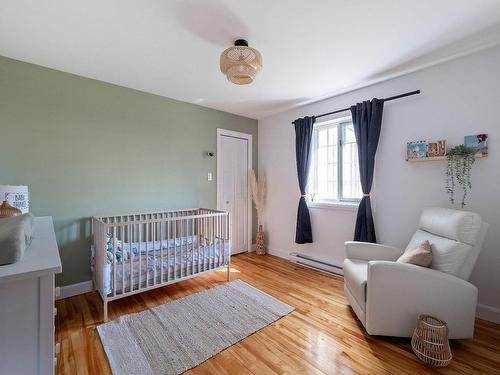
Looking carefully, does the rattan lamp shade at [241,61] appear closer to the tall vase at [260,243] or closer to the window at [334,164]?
the window at [334,164]

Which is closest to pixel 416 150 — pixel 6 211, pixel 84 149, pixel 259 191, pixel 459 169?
pixel 459 169

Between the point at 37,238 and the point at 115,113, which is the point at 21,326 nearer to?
the point at 37,238

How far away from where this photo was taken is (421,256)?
1850 mm

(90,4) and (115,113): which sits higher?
(90,4)

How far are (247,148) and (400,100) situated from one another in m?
2.35

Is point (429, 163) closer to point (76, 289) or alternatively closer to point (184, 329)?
point (184, 329)

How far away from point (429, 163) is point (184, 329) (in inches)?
110

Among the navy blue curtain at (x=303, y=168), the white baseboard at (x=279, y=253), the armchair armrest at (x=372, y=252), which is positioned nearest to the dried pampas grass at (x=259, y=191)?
the white baseboard at (x=279, y=253)

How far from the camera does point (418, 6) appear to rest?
1.60 metres

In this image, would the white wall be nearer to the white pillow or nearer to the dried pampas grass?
the white pillow

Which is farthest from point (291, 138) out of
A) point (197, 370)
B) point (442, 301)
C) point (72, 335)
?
point (72, 335)

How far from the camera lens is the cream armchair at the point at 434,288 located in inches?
67.6

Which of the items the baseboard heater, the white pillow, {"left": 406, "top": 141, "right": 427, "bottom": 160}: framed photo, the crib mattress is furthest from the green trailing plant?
the crib mattress

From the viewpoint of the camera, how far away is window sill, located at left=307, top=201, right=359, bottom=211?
3.00 meters
